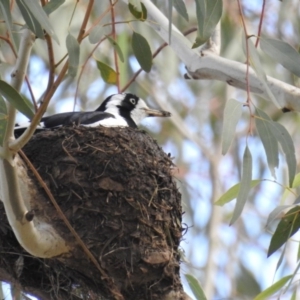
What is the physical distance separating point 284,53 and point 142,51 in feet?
1.92

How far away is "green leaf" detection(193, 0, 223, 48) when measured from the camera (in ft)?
7.33

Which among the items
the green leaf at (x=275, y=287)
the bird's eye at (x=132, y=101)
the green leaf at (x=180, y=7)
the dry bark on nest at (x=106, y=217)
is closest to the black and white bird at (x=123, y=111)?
the bird's eye at (x=132, y=101)

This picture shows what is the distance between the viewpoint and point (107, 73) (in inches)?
125

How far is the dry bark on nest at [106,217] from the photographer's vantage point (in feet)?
8.56

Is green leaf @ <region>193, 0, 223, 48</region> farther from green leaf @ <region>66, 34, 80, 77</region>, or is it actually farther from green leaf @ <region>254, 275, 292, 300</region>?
green leaf @ <region>254, 275, 292, 300</region>

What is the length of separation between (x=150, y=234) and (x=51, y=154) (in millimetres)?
481

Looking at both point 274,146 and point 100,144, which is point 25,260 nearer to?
point 100,144

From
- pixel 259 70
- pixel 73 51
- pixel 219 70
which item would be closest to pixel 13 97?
pixel 73 51

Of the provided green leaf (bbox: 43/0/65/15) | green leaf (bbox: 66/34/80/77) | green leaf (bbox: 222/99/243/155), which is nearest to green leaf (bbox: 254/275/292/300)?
green leaf (bbox: 222/99/243/155)

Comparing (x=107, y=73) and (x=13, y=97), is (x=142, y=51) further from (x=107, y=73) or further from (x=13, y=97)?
(x=13, y=97)

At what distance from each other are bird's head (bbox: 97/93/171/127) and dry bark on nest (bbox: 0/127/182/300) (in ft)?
3.37

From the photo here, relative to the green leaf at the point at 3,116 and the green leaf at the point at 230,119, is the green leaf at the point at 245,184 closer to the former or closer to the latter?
the green leaf at the point at 230,119

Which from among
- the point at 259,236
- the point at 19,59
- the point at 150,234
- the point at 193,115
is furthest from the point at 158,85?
the point at 19,59

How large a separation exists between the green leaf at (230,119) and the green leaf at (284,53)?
0.69ft
